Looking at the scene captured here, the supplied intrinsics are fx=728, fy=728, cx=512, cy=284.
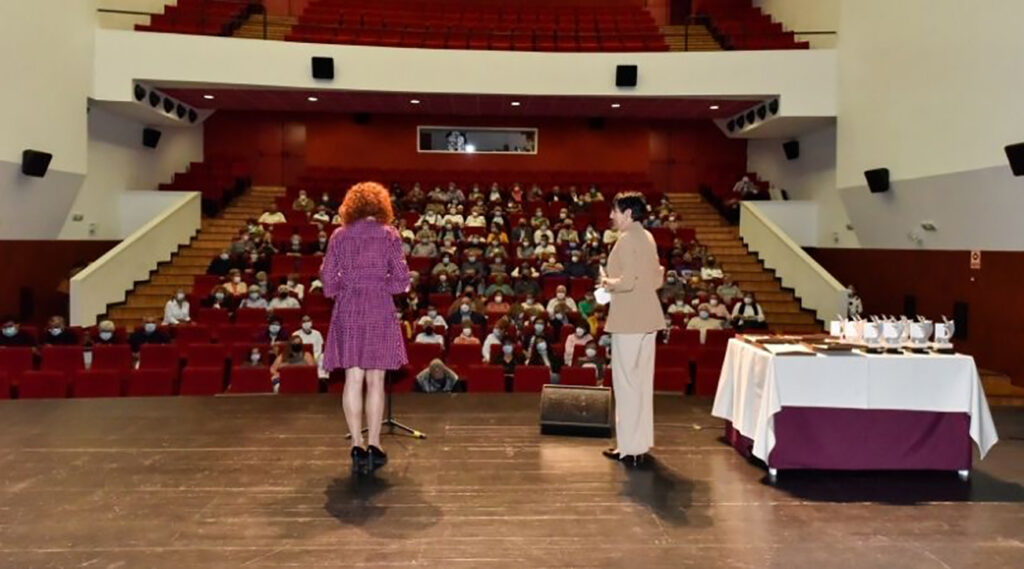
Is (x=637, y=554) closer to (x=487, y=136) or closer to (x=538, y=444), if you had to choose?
(x=538, y=444)

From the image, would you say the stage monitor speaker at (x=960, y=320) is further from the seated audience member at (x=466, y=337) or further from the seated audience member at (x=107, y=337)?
the seated audience member at (x=107, y=337)

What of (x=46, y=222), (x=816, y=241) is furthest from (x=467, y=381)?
(x=816, y=241)

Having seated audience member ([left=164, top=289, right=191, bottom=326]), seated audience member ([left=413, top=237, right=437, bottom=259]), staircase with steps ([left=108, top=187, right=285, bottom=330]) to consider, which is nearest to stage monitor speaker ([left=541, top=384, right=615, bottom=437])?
seated audience member ([left=164, top=289, right=191, bottom=326])

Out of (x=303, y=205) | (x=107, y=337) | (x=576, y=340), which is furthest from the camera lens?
(x=303, y=205)

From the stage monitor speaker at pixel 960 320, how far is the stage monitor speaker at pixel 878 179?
1809 millimetres

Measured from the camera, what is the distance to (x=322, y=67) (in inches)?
444

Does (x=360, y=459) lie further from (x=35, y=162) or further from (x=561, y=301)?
(x=35, y=162)

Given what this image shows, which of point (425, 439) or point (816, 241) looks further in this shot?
point (816, 241)

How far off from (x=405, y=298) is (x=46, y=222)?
207 inches

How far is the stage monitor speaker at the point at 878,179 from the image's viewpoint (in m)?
9.41

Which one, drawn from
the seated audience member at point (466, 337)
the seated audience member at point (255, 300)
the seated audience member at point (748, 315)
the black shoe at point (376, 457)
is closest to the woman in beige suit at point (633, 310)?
the black shoe at point (376, 457)

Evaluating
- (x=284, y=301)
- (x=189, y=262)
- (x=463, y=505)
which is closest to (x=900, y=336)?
(x=463, y=505)

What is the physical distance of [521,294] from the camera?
9906 mm

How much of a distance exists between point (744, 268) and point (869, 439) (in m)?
8.52
